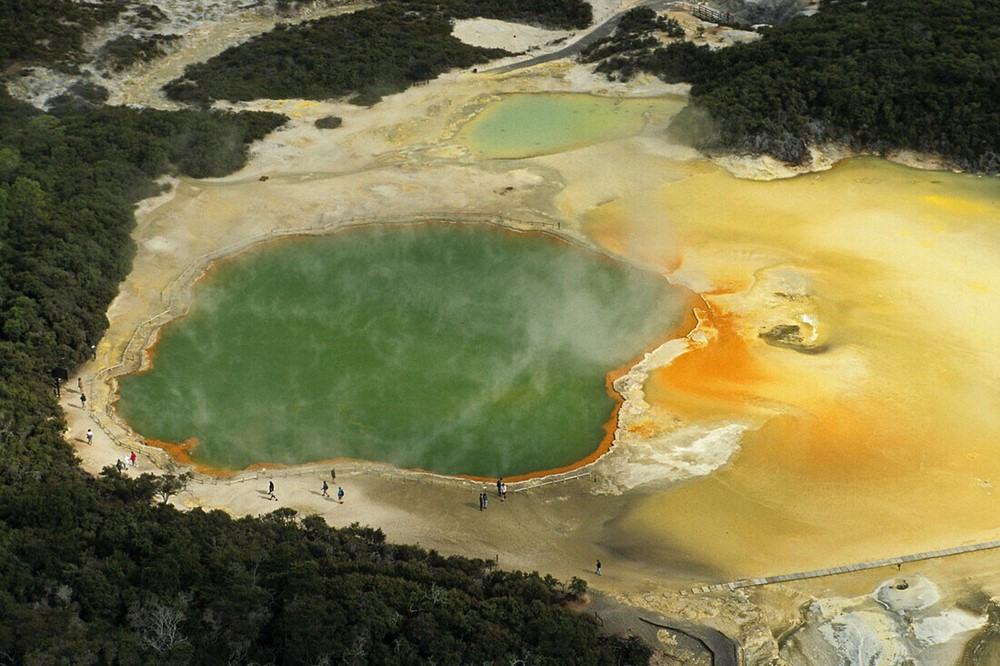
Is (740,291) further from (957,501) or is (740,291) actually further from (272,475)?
(272,475)

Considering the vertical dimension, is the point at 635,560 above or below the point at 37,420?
below

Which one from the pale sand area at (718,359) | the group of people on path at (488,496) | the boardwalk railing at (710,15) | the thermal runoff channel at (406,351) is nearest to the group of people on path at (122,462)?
the pale sand area at (718,359)

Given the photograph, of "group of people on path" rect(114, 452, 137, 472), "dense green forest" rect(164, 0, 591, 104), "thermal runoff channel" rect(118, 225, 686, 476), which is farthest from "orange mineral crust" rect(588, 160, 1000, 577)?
"dense green forest" rect(164, 0, 591, 104)

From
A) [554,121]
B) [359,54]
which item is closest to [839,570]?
[554,121]

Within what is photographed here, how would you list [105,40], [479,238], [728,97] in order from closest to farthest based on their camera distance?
1. [479,238]
2. [728,97]
3. [105,40]

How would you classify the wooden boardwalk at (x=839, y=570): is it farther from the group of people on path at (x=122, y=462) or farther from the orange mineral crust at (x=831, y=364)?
the group of people on path at (x=122, y=462)

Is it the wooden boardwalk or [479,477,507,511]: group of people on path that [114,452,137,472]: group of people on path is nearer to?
[479,477,507,511]: group of people on path

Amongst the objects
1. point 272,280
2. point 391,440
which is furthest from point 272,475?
point 272,280
